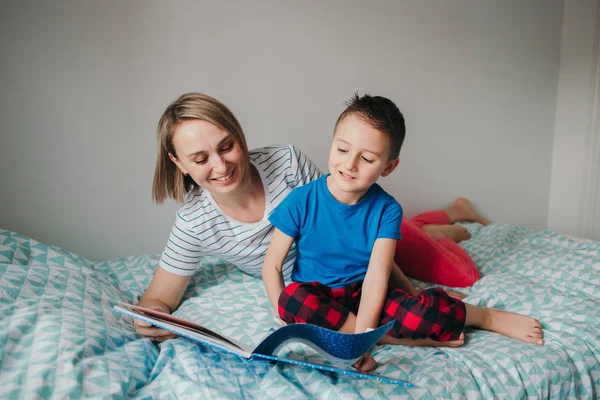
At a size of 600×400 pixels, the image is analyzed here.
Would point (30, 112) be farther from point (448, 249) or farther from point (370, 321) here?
point (448, 249)

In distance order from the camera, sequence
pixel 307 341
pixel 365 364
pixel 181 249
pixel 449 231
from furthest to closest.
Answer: pixel 449 231 → pixel 181 249 → pixel 365 364 → pixel 307 341

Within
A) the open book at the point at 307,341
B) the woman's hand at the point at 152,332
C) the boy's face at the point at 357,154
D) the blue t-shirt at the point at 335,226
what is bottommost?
the woman's hand at the point at 152,332

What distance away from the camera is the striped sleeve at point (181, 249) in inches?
54.4

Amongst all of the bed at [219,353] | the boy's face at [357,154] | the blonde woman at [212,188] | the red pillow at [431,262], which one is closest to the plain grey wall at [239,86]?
the bed at [219,353]

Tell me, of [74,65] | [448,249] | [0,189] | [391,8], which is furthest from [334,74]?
[0,189]

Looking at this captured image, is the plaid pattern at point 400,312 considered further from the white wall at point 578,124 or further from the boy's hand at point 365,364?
the white wall at point 578,124

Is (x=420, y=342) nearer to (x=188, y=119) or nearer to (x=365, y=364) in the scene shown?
(x=365, y=364)

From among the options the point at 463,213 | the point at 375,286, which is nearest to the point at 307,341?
the point at 375,286

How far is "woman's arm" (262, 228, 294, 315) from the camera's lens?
126cm

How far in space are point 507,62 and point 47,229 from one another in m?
2.38

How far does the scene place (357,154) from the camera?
114cm

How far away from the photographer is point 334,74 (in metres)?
2.17

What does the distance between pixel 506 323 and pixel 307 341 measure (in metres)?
0.61

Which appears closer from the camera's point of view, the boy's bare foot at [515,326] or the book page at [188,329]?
the book page at [188,329]
